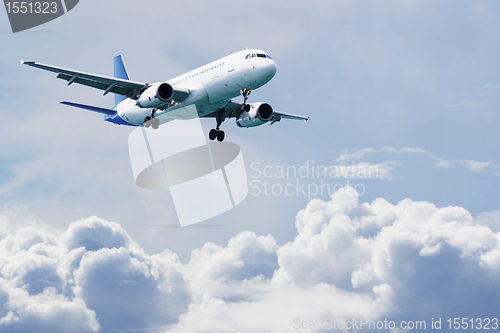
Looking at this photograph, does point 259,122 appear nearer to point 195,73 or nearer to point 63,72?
point 195,73

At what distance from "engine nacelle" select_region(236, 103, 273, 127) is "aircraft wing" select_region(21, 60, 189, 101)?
6.83 m

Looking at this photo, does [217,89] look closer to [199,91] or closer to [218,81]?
[218,81]

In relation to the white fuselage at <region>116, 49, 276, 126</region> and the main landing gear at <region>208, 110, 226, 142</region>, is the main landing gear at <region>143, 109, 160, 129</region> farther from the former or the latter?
the main landing gear at <region>208, 110, 226, 142</region>

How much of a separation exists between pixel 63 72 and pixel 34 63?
261cm

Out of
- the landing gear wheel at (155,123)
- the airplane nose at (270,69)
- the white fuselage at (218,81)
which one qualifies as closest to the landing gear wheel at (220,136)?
the white fuselage at (218,81)

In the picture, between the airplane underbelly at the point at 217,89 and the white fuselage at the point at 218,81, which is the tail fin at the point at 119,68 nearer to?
the white fuselage at the point at 218,81

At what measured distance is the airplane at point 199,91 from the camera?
40000 mm

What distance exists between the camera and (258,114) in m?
47.0

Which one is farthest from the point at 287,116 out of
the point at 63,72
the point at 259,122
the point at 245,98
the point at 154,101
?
the point at 63,72

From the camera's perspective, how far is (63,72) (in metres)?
41.6

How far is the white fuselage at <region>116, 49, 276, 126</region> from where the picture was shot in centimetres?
3962

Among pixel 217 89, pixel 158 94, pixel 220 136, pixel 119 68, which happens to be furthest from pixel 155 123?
pixel 119 68

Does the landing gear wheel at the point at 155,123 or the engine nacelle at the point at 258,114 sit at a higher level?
the engine nacelle at the point at 258,114

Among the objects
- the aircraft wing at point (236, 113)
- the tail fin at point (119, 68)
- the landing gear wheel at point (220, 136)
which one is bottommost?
the landing gear wheel at point (220, 136)
